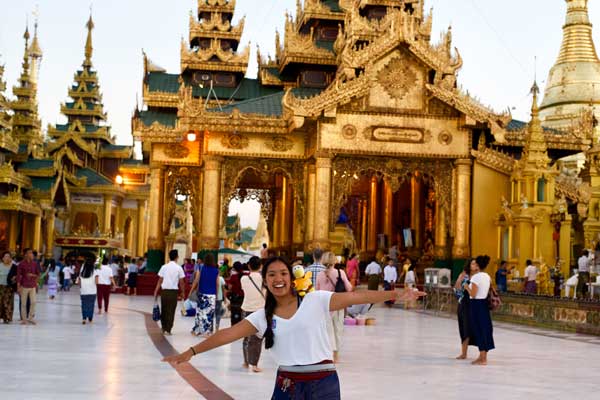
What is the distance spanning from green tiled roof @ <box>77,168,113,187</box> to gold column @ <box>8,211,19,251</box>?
428 inches

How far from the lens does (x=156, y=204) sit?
1367 inches

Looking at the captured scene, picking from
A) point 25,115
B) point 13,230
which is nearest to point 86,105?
point 25,115

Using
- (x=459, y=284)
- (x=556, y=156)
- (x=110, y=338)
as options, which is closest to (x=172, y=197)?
(x=556, y=156)

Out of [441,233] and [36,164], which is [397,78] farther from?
[36,164]

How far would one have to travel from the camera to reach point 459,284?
45.3 feet

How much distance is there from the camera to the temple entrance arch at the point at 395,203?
102ft

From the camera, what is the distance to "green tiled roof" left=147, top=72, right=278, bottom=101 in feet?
131

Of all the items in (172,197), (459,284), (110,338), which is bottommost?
(110,338)

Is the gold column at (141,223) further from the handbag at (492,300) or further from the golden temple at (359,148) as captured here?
the handbag at (492,300)

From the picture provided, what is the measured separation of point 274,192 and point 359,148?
10.3m

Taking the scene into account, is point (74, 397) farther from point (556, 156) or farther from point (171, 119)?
point (171, 119)

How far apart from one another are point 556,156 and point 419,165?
5980 mm

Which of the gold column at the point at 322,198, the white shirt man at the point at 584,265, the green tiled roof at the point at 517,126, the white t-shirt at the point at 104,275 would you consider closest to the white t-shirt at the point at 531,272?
the white shirt man at the point at 584,265

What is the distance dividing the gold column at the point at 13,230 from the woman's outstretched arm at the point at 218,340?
1916 inches
